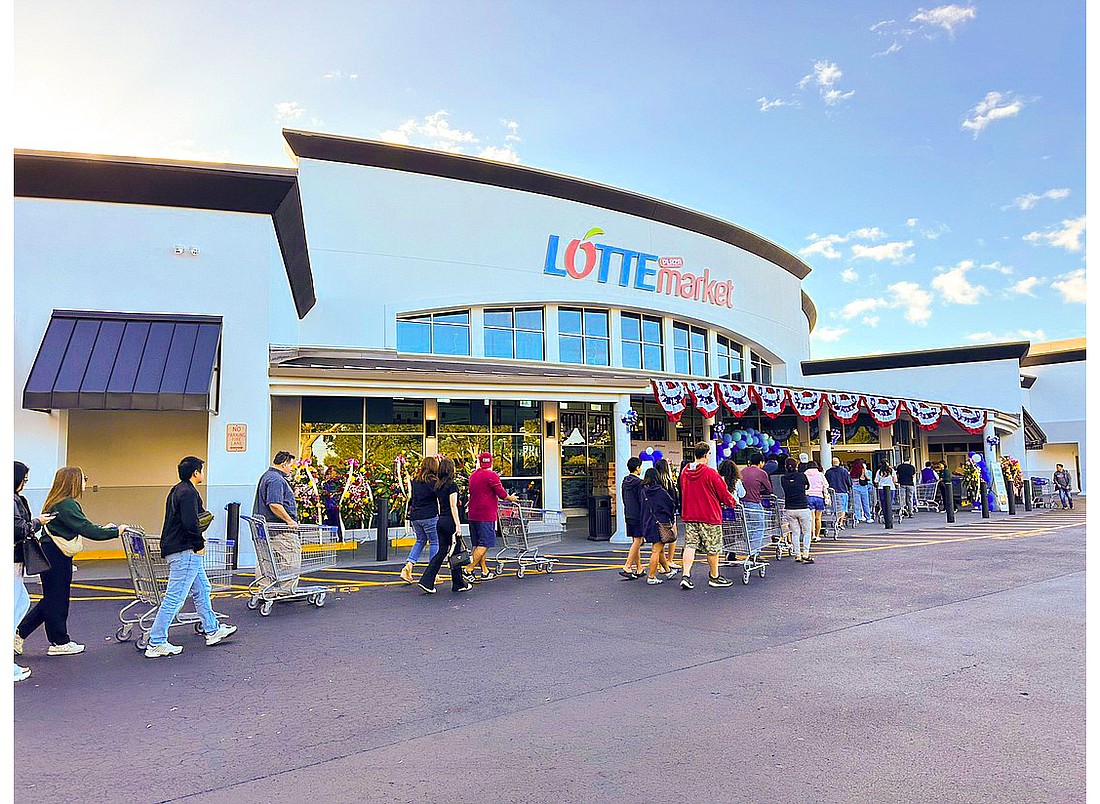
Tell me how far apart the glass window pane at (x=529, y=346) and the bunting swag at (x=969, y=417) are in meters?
13.5

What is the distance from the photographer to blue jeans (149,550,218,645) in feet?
24.1

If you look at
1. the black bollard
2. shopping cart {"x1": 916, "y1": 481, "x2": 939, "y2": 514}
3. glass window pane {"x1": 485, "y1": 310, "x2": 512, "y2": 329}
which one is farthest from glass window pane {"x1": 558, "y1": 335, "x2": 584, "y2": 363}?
the black bollard

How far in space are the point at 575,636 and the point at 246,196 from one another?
36.0ft

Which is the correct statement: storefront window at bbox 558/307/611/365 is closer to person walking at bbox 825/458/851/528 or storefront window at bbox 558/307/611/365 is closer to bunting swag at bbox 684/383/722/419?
bunting swag at bbox 684/383/722/419

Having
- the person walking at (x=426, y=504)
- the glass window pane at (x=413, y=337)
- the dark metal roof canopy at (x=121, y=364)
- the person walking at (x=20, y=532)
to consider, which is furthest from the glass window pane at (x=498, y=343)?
the person walking at (x=20, y=532)

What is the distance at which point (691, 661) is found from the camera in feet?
21.8

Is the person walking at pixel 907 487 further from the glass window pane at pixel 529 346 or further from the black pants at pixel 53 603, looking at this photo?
the black pants at pixel 53 603

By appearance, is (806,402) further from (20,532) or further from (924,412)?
(20,532)

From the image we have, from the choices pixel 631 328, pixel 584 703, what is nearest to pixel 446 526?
pixel 584 703

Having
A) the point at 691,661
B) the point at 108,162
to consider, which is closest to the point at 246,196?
the point at 108,162

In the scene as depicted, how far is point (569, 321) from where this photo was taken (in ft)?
85.4

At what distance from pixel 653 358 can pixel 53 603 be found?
2236 cm

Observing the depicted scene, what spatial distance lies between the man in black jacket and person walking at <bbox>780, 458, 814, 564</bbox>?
359 inches

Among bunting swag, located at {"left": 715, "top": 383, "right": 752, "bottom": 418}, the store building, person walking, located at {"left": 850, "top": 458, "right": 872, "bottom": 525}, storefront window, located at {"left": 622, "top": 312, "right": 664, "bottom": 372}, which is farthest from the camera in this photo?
storefront window, located at {"left": 622, "top": 312, "right": 664, "bottom": 372}
